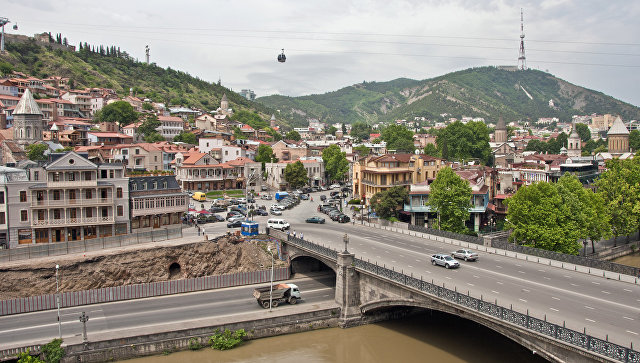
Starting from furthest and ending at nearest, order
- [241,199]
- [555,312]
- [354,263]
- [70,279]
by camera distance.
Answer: [241,199] < [70,279] < [354,263] < [555,312]

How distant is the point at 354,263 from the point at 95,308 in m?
22.2

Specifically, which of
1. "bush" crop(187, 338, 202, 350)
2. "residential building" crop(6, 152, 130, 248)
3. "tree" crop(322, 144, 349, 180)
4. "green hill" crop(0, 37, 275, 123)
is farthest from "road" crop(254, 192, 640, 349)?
"green hill" crop(0, 37, 275, 123)

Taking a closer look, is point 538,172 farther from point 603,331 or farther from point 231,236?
point 603,331

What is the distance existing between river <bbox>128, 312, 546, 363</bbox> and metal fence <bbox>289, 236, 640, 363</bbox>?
4.87 metres

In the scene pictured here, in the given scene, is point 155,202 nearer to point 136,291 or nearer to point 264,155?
point 136,291

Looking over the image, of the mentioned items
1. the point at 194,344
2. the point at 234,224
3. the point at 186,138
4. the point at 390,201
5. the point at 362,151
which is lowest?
the point at 194,344

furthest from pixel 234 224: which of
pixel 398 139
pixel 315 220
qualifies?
pixel 398 139

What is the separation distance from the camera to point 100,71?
173250 mm

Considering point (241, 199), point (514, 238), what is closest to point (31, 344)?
point (514, 238)

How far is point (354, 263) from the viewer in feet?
127

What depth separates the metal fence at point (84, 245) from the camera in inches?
1741

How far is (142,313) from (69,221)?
17.2 m

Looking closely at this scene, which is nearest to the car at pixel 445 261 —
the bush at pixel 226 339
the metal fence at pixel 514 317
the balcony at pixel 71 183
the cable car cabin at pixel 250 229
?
the metal fence at pixel 514 317

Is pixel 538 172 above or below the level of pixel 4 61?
below
